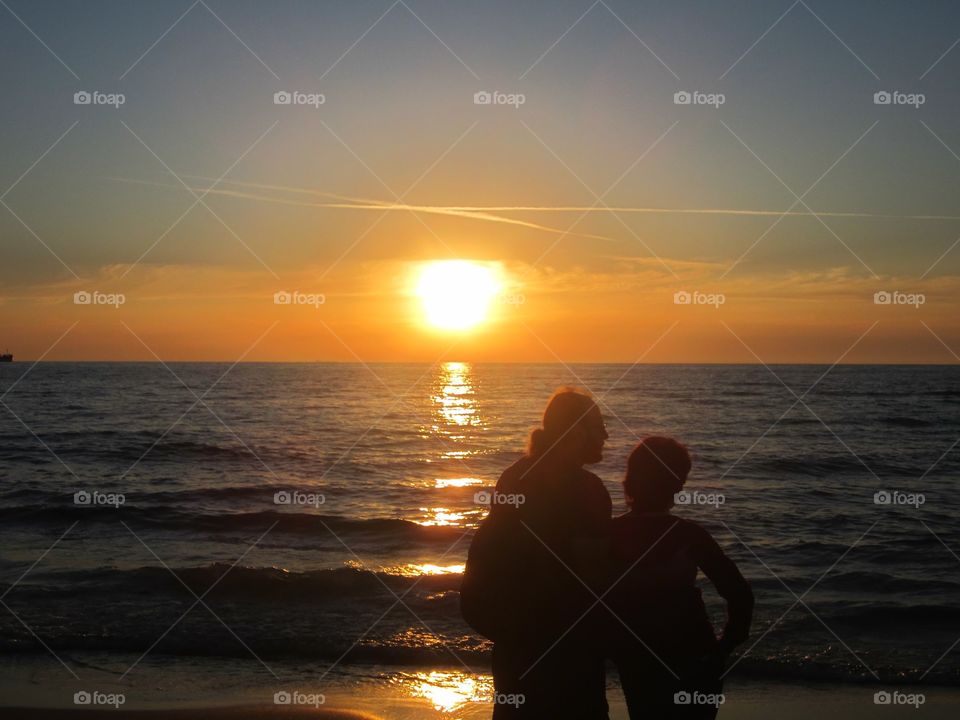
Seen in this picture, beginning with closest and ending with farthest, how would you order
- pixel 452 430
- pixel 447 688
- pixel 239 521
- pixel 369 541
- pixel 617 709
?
pixel 617 709, pixel 447 688, pixel 369 541, pixel 239 521, pixel 452 430

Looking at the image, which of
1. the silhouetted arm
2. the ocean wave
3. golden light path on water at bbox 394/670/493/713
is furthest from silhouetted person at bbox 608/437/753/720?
the ocean wave

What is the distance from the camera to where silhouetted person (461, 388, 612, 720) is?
330 centimetres

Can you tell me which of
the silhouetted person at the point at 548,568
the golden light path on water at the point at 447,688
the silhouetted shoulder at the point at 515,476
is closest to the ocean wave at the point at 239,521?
the golden light path on water at the point at 447,688

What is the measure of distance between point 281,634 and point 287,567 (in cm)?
341

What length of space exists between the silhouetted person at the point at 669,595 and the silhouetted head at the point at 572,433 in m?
0.46

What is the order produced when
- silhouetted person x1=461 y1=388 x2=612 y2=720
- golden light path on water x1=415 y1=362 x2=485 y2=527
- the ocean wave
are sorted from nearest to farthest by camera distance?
silhouetted person x1=461 y1=388 x2=612 y2=720 < the ocean wave < golden light path on water x1=415 y1=362 x2=485 y2=527

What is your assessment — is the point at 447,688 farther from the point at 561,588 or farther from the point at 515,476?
the point at 515,476

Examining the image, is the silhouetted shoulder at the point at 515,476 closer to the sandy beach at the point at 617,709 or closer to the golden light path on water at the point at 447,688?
the sandy beach at the point at 617,709

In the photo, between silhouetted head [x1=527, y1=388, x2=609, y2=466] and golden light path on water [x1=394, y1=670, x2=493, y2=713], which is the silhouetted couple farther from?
golden light path on water [x1=394, y1=670, x2=493, y2=713]

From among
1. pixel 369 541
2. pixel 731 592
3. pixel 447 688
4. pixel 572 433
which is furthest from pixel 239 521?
pixel 572 433

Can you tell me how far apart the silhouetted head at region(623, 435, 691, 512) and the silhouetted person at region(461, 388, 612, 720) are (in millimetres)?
394

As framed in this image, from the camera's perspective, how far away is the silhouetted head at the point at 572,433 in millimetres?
3332

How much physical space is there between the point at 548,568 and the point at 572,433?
53 centimetres

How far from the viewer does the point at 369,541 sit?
1542 centimetres
